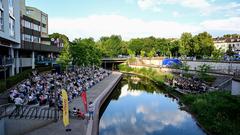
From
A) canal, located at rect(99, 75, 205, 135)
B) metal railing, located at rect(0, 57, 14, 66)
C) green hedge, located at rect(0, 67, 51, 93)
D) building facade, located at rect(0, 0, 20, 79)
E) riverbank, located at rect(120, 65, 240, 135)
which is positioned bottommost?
canal, located at rect(99, 75, 205, 135)

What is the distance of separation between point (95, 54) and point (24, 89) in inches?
1763

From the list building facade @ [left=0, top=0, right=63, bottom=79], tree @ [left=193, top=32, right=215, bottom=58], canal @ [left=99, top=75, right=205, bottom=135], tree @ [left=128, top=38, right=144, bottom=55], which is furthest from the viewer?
tree @ [left=128, top=38, right=144, bottom=55]

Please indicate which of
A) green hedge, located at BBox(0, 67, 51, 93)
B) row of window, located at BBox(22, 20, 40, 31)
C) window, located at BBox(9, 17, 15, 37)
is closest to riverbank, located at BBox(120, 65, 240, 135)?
green hedge, located at BBox(0, 67, 51, 93)

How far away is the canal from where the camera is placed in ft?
77.0

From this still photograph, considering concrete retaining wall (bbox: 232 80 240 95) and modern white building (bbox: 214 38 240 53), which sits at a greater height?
modern white building (bbox: 214 38 240 53)

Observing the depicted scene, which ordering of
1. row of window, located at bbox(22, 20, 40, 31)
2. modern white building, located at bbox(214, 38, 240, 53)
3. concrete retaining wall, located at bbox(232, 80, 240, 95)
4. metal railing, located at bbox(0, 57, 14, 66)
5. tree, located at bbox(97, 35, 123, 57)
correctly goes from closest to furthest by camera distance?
concrete retaining wall, located at bbox(232, 80, 240, 95), metal railing, located at bbox(0, 57, 14, 66), row of window, located at bbox(22, 20, 40, 31), modern white building, located at bbox(214, 38, 240, 53), tree, located at bbox(97, 35, 123, 57)

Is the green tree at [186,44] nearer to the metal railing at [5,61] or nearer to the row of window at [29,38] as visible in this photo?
the row of window at [29,38]

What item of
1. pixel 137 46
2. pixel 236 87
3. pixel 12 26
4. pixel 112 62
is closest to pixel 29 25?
pixel 12 26

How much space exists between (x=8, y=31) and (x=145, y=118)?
65.0ft

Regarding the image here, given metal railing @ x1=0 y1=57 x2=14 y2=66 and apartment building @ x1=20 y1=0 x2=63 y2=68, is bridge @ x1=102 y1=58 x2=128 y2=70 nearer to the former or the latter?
apartment building @ x1=20 y1=0 x2=63 y2=68

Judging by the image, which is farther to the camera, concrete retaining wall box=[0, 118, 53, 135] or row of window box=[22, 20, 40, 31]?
row of window box=[22, 20, 40, 31]

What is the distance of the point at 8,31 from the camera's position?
97.2 feet

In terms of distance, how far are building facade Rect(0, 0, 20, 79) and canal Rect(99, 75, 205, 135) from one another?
511 inches

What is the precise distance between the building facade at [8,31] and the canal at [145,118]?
42.6ft
